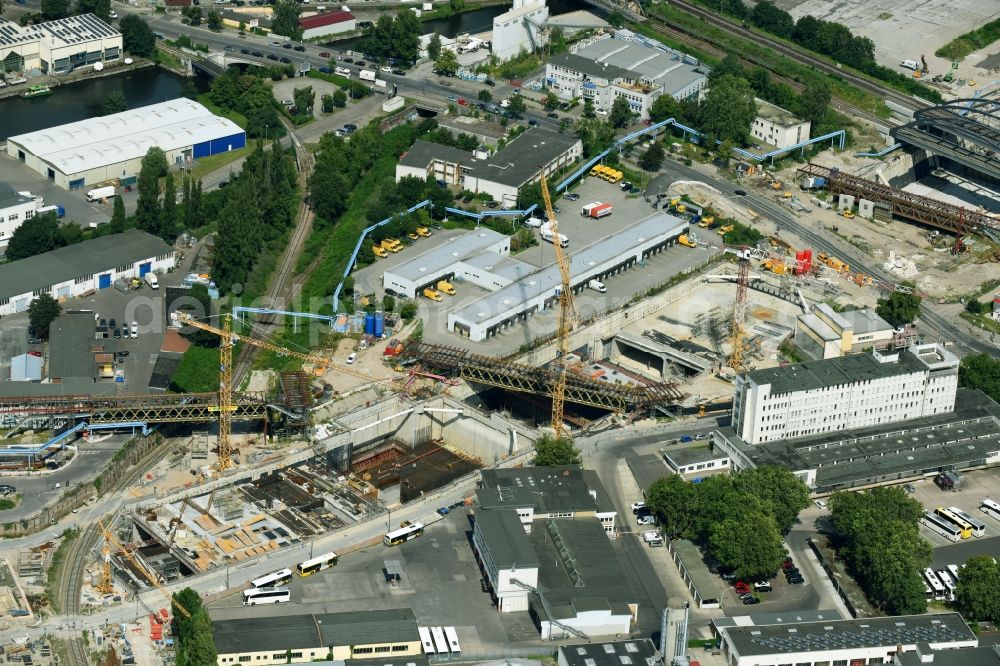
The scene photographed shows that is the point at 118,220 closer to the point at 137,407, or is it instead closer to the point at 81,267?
the point at 81,267

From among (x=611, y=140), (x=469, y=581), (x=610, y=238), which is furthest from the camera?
(x=611, y=140)

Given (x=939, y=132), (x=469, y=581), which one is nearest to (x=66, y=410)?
(x=469, y=581)

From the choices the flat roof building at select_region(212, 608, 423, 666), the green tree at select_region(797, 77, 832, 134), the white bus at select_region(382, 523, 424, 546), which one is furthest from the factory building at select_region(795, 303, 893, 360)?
the green tree at select_region(797, 77, 832, 134)

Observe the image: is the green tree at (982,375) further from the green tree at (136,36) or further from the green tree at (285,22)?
the green tree at (136,36)

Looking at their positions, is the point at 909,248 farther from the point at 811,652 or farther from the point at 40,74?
the point at 40,74

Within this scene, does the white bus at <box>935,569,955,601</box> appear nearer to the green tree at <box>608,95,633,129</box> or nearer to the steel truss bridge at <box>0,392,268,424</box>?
the steel truss bridge at <box>0,392,268,424</box>

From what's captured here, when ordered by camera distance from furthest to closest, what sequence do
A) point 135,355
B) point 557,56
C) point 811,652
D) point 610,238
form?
point 557,56 < point 610,238 < point 135,355 < point 811,652
